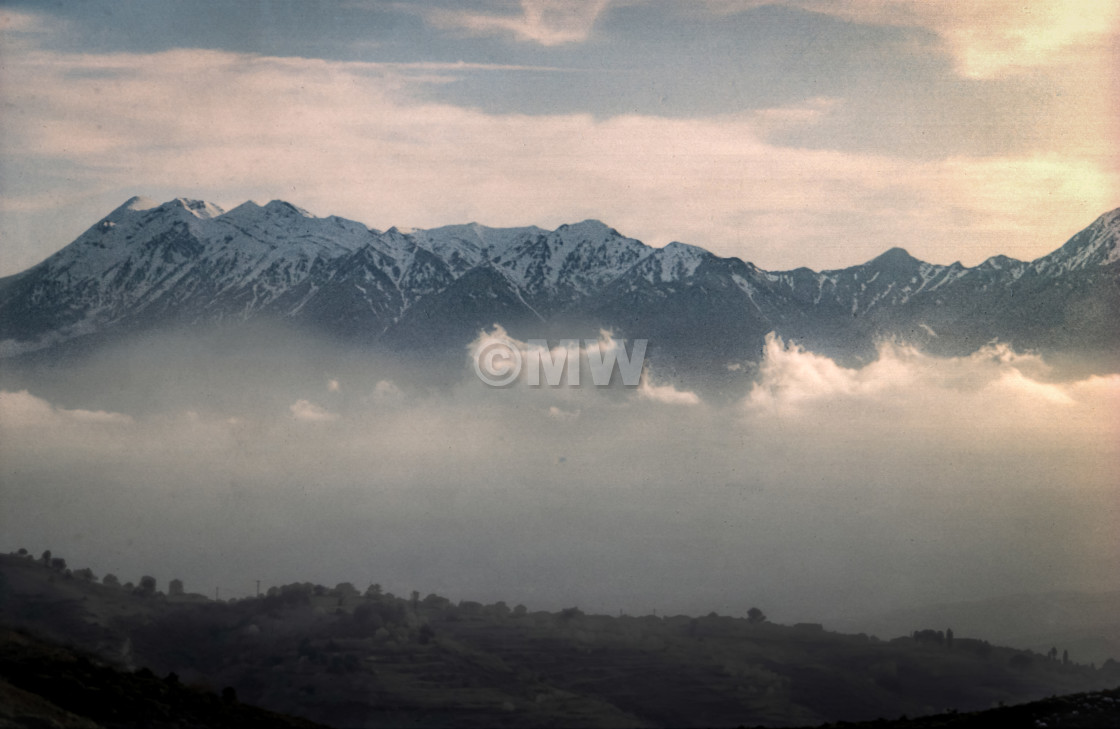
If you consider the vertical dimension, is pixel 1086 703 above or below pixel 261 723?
above

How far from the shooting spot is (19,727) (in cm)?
6519

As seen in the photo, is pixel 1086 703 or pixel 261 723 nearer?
pixel 1086 703

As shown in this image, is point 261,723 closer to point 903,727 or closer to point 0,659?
point 0,659

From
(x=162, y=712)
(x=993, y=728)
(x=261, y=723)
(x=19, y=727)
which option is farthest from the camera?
(x=261, y=723)

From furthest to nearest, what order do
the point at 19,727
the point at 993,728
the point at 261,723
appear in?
the point at 261,723, the point at 993,728, the point at 19,727

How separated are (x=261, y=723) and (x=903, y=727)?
50.6m

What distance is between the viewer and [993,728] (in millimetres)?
74500

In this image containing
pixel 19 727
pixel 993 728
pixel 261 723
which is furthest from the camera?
pixel 261 723

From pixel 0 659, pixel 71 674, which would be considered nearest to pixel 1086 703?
pixel 71 674

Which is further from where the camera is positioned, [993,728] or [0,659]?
[0,659]

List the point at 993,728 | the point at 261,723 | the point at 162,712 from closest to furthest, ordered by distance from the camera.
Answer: the point at 993,728 → the point at 162,712 → the point at 261,723

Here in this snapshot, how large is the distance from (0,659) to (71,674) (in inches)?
437

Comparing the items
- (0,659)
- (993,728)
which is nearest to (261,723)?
(0,659)

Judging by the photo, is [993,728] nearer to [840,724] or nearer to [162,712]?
[840,724]
